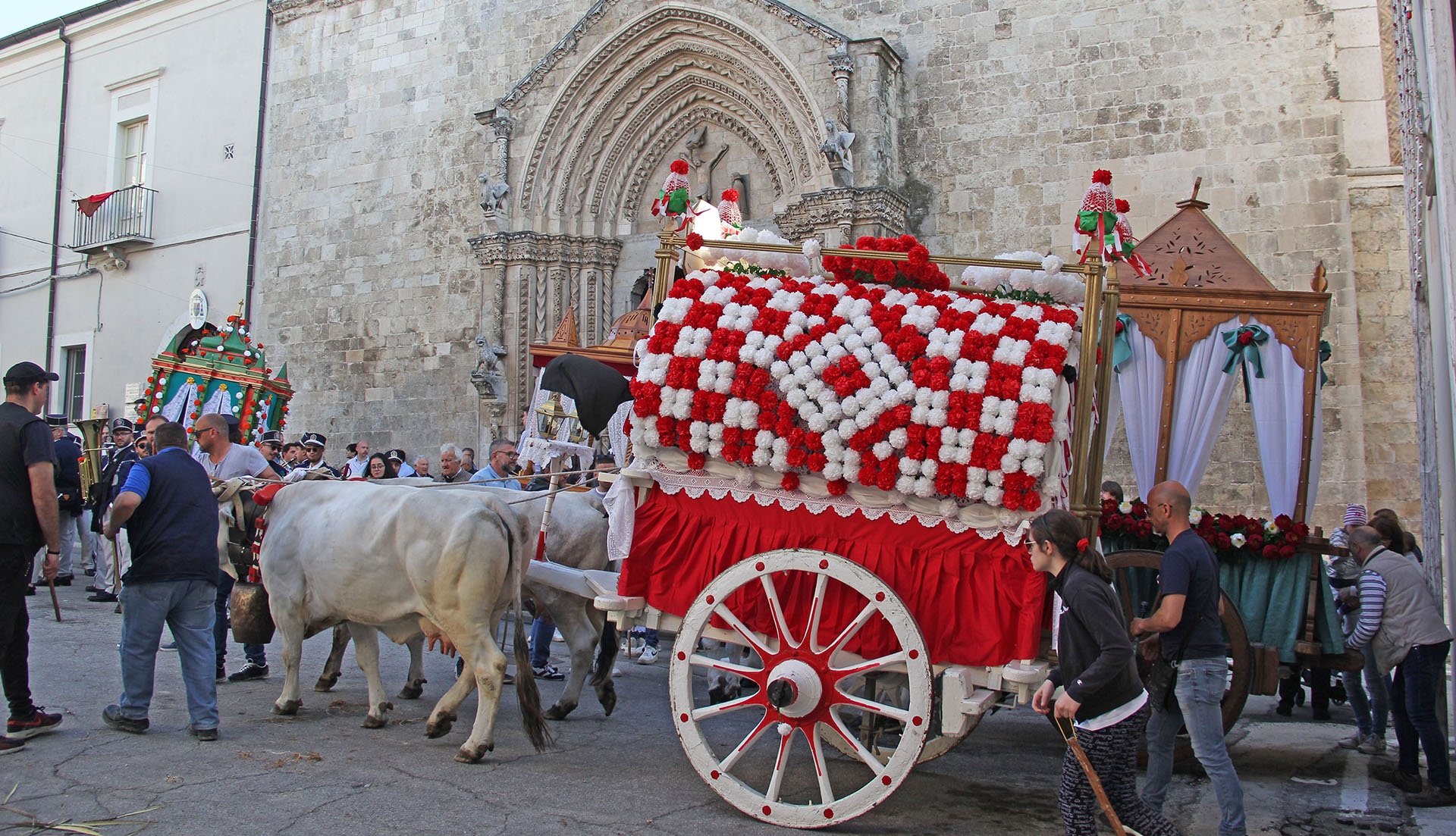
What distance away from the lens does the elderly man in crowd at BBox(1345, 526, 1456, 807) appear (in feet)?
18.4

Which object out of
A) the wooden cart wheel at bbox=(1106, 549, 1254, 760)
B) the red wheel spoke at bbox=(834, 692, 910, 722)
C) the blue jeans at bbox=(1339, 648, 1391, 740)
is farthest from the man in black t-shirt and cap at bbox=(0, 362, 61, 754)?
the blue jeans at bbox=(1339, 648, 1391, 740)

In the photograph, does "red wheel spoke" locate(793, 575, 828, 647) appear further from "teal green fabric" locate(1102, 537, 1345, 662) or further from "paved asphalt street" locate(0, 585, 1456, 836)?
"teal green fabric" locate(1102, 537, 1345, 662)

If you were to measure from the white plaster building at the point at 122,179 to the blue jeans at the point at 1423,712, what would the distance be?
18309 mm

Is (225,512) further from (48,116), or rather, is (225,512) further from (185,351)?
(48,116)

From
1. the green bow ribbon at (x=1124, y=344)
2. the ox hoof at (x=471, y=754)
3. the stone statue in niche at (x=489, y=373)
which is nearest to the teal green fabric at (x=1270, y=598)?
the green bow ribbon at (x=1124, y=344)

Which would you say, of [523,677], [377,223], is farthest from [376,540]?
[377,223]

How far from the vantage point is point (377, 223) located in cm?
1714

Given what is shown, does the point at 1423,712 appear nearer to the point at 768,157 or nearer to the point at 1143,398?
the point at 1143,398

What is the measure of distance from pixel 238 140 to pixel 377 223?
168 inches

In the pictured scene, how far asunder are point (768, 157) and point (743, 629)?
410 inches

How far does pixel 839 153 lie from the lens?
12.3 metres

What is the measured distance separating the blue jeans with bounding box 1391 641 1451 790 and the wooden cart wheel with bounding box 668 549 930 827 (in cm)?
301

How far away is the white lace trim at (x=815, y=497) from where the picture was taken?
4.83 meters

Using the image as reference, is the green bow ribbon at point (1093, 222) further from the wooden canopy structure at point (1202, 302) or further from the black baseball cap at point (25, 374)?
the black baseball cap at point (25, 374)
